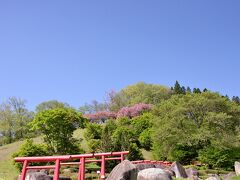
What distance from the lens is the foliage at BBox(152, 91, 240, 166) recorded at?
108 feet

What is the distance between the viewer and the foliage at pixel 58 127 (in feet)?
108

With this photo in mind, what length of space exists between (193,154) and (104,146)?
34.0 ft

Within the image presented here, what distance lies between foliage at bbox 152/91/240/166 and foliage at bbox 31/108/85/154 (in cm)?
918

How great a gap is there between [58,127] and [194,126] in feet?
46.5

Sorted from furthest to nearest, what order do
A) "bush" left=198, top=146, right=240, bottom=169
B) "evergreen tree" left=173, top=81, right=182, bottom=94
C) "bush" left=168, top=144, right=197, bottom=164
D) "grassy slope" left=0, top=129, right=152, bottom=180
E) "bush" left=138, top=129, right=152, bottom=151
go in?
Result: 1. "evergreen tree" left=173, top=81, right=182, bottom=94
2. "bush" left=138, top=129, right=152, bottom=151
3. "bush" left=168, top=144, right=197, bottom=164
4. "bush" left=198, top=146, right=240, bottom=169
5. "grassy slope" left=0, top=129, right=152, bottom=180

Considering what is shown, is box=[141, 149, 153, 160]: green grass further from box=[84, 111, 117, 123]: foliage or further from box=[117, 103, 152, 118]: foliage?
box=[84, 111, 117, 123]: foliage

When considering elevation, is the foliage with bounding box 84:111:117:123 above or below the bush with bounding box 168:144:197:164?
above

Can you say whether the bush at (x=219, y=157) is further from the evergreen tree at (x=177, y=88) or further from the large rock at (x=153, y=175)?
the evergreen tree at (x=177, y=88)

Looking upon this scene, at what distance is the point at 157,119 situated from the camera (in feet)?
122

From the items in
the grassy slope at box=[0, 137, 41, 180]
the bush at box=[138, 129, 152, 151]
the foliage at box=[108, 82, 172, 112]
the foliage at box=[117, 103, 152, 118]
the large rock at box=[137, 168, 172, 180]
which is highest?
the foliage at box=[108, 82, 172, 112]

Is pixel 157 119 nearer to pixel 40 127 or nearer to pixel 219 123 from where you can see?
pixel 219 123

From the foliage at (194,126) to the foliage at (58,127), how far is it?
9.18 metres

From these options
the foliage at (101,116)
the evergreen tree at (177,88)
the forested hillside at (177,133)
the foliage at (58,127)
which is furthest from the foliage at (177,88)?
the foliage at (58,127)

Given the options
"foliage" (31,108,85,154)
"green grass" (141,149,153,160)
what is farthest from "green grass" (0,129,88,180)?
"green grass" (141,149,153,160)
